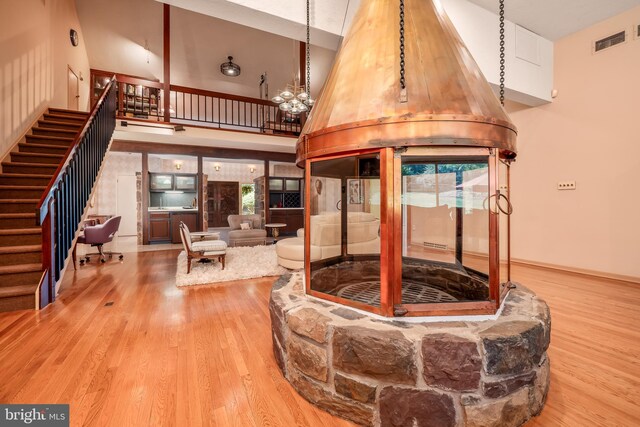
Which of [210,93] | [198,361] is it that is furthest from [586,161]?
[210,93]

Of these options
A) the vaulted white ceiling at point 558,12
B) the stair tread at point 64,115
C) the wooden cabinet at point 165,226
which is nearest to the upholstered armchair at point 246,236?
the wooden cabinet at point 165,226

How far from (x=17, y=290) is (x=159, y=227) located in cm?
523

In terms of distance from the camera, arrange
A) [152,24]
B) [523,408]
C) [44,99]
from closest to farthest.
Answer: [523,408], [44,99], [152,24]

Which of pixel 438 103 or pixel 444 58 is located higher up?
pixel 444 58

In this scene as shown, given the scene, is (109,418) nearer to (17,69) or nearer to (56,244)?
(56,244)

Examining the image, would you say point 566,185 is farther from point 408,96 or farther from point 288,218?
point 288,218

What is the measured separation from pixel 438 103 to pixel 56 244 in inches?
175

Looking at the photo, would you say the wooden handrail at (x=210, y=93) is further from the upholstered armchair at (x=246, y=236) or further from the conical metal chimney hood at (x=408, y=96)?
the conical metal chimney hood at (x=408, y=96)

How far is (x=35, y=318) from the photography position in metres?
2.79

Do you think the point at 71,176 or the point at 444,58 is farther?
the point at 71,176

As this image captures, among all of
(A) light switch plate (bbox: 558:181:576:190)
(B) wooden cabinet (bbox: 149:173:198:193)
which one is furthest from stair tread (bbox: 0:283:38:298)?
(A) light switch plate (bbox: 558:181:576:190)

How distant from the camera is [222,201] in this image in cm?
1297

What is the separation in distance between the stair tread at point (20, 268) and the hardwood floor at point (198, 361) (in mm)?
472

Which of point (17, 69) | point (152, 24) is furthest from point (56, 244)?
point (152, 24)
